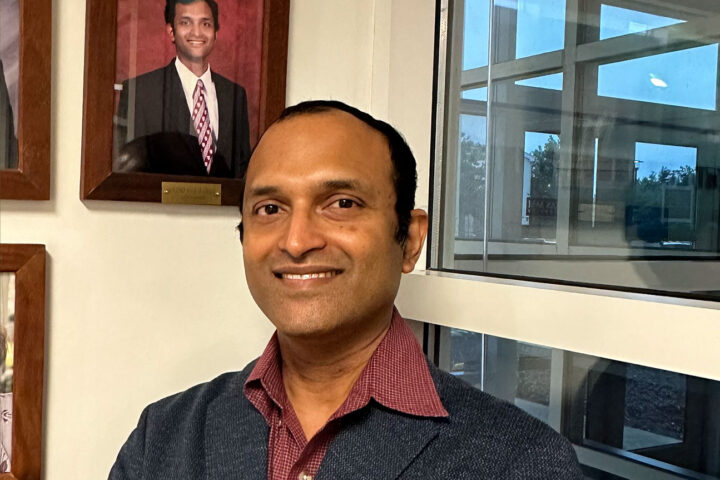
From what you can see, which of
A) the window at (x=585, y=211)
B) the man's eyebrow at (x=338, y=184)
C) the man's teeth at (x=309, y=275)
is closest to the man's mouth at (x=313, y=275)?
the man's teeth at (x=309, y=275)

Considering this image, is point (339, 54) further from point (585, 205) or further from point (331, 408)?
point (331, 408)

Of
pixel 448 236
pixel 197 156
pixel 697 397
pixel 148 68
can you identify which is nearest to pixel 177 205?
pixel 197 156

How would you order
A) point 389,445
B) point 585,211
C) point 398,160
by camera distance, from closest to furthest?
point 389,445, point 398,160, point 585,211

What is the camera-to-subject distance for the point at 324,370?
1017 millimetres

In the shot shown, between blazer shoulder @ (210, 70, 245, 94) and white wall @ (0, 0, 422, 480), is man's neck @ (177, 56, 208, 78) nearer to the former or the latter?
blazer shoulder @ (210, 70, 245, 94)

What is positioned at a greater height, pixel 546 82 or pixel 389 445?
pixel 546 82

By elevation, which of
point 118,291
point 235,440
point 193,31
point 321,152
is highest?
point 193,31

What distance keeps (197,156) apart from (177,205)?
3.5 inches

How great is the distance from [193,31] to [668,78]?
2.41ft

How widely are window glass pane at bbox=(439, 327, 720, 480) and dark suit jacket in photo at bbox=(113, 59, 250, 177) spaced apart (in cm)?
54

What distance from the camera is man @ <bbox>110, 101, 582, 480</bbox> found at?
3.05ft

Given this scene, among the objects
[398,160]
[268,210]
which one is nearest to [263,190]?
[268,210]

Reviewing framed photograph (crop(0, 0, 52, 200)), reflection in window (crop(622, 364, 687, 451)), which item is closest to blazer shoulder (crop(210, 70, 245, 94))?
framed photograph (crop(0, 0, 52, 200))

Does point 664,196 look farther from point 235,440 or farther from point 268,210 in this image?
point 235,440
